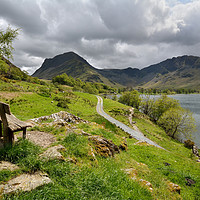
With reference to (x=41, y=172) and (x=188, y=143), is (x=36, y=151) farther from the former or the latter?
(x=188, y=143)

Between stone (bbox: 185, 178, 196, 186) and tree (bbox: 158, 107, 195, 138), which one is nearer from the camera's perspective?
stone (bbox: 185, 178, 196, 186)

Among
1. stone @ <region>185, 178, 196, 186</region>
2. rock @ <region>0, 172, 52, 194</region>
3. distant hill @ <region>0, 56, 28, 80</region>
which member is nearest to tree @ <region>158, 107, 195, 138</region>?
stone @ <region>185, 178, 196, 186</region>

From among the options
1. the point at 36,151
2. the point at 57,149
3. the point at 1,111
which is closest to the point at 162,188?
the point at 57,149

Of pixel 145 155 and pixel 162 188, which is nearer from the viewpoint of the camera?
pixel 162 188

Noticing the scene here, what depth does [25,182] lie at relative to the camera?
13.9 ft

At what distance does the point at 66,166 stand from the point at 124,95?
3318 inches

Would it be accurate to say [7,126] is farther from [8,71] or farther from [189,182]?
[8,71]

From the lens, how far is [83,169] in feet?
19.4

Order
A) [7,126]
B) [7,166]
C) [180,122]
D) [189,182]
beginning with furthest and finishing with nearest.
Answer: [180,122] → [189,182] → [7,126] → [7,166]

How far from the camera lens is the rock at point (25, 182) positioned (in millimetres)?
3869

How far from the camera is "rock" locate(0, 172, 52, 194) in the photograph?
12.7ft

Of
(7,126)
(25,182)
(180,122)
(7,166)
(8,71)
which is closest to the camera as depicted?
(25,182)

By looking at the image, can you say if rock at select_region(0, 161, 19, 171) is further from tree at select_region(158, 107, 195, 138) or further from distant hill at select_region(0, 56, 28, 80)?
tree at select_region(158, 107, 195, 138)

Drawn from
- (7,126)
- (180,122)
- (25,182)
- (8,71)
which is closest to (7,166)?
(25,182)
